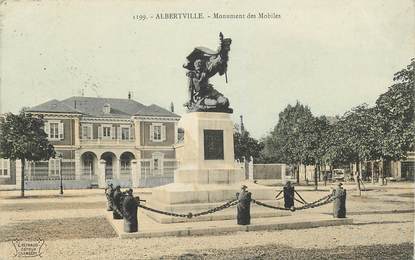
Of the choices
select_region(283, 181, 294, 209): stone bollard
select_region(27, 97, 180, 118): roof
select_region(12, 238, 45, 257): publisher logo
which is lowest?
select_region(12, 238, 45, 257): publisher logo

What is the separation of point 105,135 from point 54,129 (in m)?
4.85

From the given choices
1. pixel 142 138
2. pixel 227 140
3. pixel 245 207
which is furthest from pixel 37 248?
pixel 142 138

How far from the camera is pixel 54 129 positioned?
43.0m

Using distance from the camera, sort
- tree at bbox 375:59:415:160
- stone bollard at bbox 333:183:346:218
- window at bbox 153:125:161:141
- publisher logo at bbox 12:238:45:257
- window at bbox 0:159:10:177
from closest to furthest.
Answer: publisher logo at bbox 12:238:45:257 < stone bollard at bbox 333:183:346:218 < tree at bbox 375:59:415:160 < window at bbox 0:159:10:177 < window at bbox 153:125:161:141

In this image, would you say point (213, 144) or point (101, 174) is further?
point (101, 174)

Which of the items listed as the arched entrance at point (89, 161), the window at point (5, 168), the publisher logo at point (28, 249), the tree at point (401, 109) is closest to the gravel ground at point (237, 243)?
the publisher logo at point (28, 249)

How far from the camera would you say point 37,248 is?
9312mm

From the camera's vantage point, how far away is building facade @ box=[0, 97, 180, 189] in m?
42.6

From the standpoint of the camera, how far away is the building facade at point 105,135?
4262 cm

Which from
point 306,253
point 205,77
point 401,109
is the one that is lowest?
point 306,253

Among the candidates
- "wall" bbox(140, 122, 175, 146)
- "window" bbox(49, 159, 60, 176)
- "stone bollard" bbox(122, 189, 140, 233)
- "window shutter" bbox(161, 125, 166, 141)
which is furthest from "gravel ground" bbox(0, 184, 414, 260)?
"window shutter" bbox(161, 125, 166, 141)

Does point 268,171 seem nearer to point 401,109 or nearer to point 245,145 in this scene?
point 245,145

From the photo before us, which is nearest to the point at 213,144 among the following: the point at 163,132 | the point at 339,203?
the point at 339,203

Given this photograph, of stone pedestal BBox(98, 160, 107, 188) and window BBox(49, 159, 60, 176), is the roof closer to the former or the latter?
window BBox(49, 159, 60, 176)
